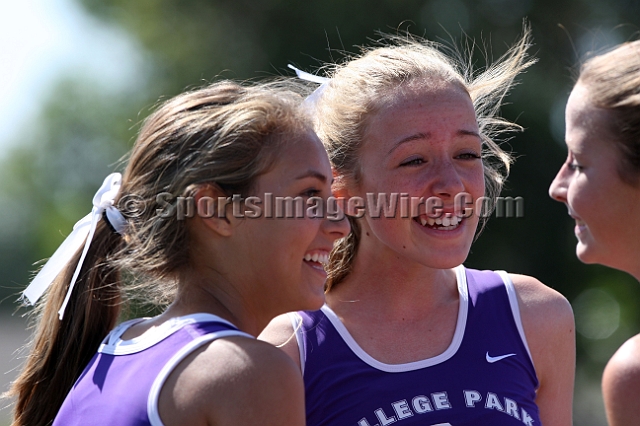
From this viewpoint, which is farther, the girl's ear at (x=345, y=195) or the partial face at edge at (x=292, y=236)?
the girl's ear at (x=345, y=195)

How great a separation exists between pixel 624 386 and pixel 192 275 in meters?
1.14

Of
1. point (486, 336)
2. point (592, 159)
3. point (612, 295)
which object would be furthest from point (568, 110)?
point (612, 295)

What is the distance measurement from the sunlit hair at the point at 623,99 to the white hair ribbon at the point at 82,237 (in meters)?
1.39

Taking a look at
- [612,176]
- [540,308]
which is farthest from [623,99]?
[540,308]

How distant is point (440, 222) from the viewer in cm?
240

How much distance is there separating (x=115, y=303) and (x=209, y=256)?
1.44ft

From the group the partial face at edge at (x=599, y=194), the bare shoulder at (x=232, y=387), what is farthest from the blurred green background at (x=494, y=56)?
the bare shoulder at (x=232, y=387)

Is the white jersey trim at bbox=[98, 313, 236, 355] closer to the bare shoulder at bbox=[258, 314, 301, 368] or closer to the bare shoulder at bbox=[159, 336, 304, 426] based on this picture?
the bare shoulder at bbox=[159, 336, 304, 426]

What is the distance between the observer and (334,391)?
7.18 ft

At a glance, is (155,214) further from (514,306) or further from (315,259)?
(514,306)

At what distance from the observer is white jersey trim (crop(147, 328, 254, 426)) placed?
5.13ft

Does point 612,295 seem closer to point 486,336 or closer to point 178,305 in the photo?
point 486,336

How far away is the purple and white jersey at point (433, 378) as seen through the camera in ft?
7.00

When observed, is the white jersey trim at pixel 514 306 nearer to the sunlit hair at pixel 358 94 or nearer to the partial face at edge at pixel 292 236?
the sunlit hair at pixel 358 94
